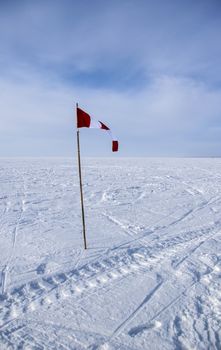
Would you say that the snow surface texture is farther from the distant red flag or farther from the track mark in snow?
the distant red flag

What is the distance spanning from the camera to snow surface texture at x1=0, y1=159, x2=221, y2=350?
3.55 m

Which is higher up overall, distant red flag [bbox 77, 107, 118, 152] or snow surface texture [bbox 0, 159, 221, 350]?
distant red flag [bbox 77, 107, 118, 152]

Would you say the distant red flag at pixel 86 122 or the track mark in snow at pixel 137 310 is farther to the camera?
the distant red flag at pixel 86 122

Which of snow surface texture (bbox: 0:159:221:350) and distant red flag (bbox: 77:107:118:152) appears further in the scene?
distant red flag (bbox: 77:107:118:152)

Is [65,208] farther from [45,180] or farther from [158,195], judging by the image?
[45,180]

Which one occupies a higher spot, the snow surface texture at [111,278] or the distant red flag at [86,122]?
the distant red flag at [86,122]

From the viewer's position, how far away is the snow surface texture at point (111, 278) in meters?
3.55

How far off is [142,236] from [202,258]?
6.00 feet

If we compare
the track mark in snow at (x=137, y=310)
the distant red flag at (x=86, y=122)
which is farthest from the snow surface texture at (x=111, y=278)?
the distant red flag at (x=86, y=122)

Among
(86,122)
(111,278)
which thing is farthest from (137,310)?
(86,122)

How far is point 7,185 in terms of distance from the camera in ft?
47.9

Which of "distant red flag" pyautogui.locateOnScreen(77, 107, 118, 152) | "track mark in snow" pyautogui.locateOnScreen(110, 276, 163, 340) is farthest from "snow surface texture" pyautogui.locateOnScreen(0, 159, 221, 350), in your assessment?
"distant red flag" pyautogui.locateOnScreen(77, 107, 118, 152)

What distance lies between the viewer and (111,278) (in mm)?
4973

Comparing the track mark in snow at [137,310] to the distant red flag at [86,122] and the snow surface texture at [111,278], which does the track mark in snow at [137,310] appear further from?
the distant red flag at [86,122]
